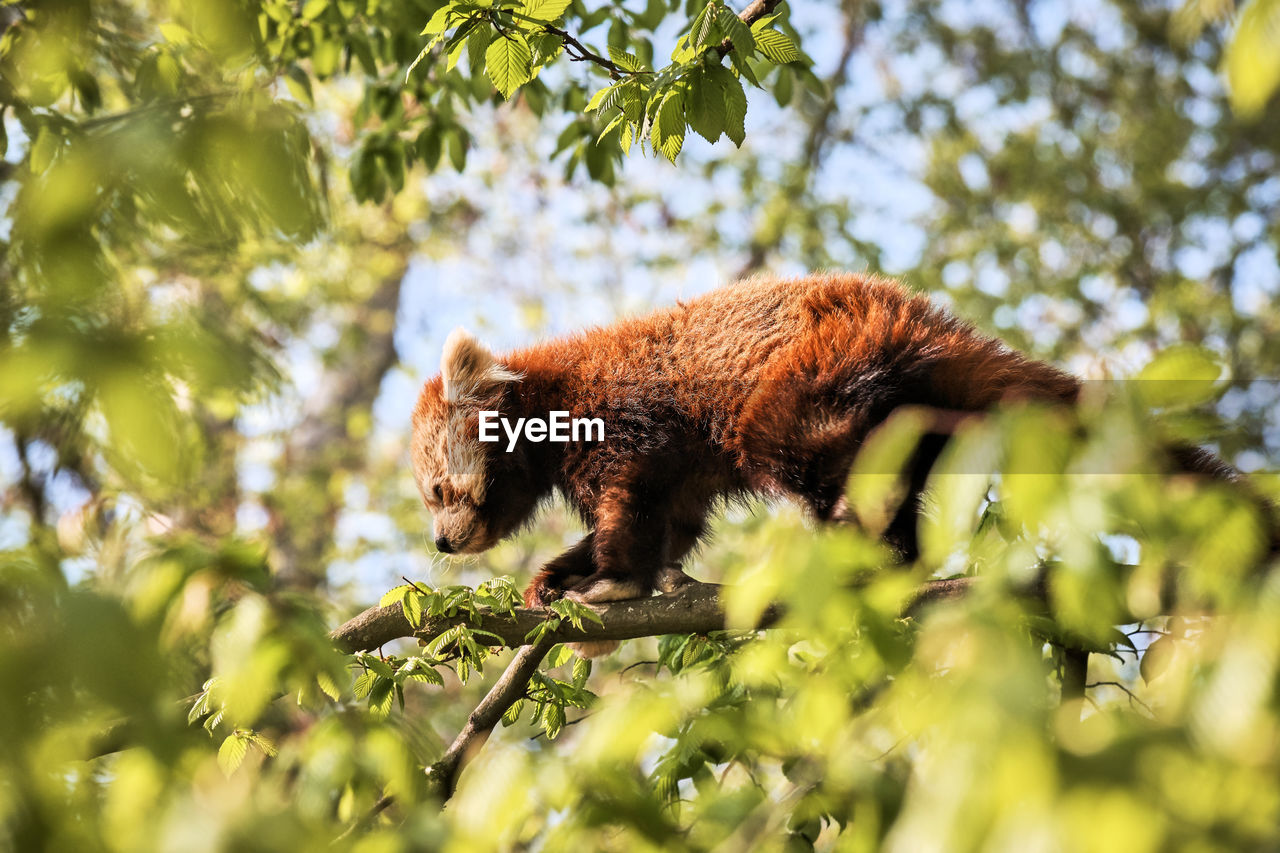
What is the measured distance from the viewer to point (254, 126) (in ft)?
4.06

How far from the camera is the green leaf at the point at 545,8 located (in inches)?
91.7

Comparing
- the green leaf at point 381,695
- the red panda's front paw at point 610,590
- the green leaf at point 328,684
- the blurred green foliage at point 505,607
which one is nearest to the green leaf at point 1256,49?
the blurred green foliage at point 505,607

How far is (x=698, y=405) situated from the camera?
11.3ft

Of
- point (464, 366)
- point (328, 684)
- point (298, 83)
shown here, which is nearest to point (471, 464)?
point (464, 366)

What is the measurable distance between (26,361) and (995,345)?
9.57 ft

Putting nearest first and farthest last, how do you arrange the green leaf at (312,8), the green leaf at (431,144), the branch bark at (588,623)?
the branch bark at (588,623)
the green leaf at (312,8)
the green leaf at (431,144)

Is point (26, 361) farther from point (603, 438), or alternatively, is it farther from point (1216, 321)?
point (1216, 321)

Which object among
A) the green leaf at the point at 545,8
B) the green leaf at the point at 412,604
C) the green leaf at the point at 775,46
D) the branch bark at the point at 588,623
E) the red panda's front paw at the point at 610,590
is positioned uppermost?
the green leaf at the point at 545,8

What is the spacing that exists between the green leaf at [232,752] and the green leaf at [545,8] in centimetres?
182

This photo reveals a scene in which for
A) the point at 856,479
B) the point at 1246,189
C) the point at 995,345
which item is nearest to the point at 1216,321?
the point at 1246,189

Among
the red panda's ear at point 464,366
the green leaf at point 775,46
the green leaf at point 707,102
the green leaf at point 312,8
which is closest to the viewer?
the green leaf at point 707,102

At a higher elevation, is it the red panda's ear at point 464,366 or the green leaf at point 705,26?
the green leaf at point 705,26

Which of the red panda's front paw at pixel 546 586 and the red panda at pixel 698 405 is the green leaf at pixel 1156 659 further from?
the red panda's front paw at pixel 546 586

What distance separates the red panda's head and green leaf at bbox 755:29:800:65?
202 cm
